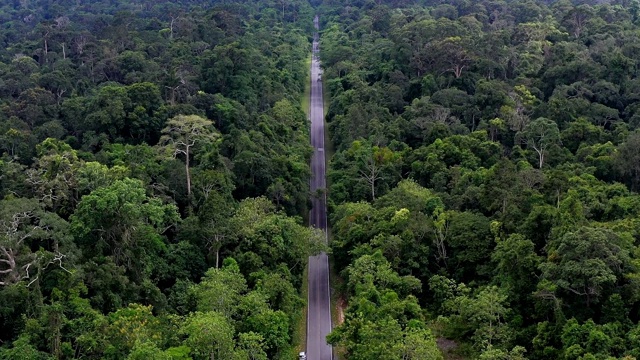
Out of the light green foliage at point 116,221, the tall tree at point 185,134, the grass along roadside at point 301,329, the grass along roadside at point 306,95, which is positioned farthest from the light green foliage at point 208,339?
the grass along roadside at point 306,95

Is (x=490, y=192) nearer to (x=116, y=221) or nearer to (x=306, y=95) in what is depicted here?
(x=116, y=221)

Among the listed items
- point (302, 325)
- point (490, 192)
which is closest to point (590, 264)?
point (490, 192)

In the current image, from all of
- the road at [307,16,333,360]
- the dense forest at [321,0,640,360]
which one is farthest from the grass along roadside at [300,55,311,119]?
the road at [307,16,333,360]

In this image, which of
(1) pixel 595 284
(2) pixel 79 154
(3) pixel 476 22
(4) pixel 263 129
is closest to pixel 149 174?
(2) pixel 79 154

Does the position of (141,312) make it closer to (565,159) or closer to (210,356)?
(210,356)

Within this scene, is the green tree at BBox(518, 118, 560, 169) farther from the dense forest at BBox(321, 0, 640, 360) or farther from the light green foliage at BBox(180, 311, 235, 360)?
the light green foliage at BBox(180, 311, 235, 360)
